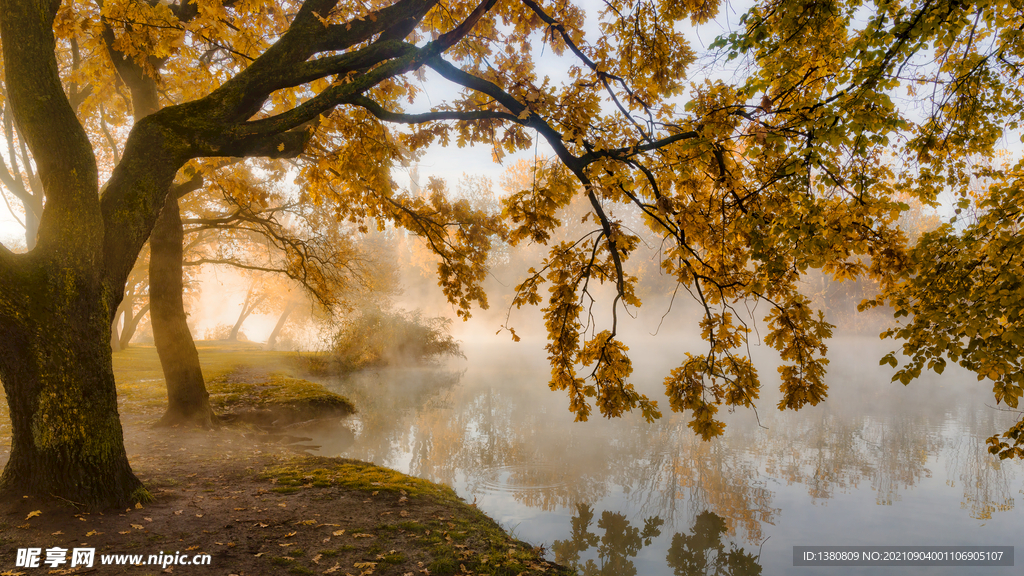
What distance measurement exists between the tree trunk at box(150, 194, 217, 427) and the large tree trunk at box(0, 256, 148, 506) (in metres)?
4.30

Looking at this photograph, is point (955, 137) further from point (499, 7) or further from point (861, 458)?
point (861, 458)

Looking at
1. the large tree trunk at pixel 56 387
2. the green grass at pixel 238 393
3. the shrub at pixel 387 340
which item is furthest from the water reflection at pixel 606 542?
the shrub at pixel 387 340

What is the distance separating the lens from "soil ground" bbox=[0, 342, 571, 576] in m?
3.76

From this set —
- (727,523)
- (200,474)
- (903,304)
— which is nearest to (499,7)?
(903,304)

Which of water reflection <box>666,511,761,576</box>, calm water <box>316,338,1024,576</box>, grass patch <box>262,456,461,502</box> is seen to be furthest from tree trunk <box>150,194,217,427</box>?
water reflection <box>666,511,761,576</box>

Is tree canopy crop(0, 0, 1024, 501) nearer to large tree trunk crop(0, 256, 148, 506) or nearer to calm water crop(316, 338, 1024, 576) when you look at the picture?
large tree trunk crop(0, 256, 148, 506)

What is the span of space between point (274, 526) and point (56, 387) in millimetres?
2304

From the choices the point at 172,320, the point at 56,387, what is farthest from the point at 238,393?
the point at 56,387

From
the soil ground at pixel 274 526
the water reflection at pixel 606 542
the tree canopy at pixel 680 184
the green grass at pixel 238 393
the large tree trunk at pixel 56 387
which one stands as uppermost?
the tree canopy at pixel 680 184

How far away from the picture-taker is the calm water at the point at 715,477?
6.01 m

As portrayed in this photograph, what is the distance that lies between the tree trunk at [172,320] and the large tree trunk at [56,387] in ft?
14.1

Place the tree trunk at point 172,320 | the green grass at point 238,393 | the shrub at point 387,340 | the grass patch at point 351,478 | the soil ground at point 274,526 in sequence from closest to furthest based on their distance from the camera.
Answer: the soil ground at point 274,526
the grass patch at point 351,478
the tree trunk at point 172,320
the green grass at point 238,393
the shrub at point 387,340

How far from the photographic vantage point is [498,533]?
5266 millimetres

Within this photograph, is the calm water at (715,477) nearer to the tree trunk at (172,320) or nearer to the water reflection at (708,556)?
the water reflection at (708,556)
